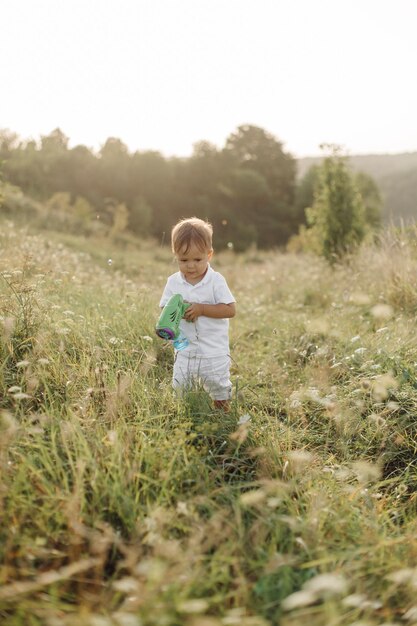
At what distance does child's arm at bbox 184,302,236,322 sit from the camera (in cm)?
319

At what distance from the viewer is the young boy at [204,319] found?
3223 millimetres

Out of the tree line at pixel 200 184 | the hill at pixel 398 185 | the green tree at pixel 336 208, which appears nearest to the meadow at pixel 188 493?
the green tree at pixel 336 208

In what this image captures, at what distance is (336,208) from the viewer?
11.9 m

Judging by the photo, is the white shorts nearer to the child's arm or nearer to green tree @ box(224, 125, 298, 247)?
the child's arm

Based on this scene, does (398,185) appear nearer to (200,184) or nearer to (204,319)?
(200,184)

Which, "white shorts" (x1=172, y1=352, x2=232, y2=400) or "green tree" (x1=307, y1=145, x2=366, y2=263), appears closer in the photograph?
"white shorts" (x1=172, y1=352, x2=232, y2=400)

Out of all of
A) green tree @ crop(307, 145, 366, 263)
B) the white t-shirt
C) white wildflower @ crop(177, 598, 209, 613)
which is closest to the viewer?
white wildflower @ crop(177, 598, 209, 613)

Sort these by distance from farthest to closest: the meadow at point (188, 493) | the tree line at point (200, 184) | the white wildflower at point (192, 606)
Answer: the tree line at point (200, 184)
the meadow at point (188, 493)
the white wildflower at point (192, 606)

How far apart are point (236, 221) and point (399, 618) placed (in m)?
34.4

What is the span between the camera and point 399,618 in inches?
71.2

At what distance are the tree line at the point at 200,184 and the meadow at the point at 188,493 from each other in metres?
25.2

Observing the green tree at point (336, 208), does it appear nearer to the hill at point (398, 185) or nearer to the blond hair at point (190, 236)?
the blond hair at point (190, 236)

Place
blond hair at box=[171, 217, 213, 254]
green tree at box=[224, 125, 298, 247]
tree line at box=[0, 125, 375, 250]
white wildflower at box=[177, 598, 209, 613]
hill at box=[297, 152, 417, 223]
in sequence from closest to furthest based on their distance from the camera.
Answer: white wildflower at box=[177, 598, 209, 613] < blond hair at box=[171, 217, 213, 254] < tree line at box=[0, 125, 375, 250] < green tree at box=[224, 125, 298, 247] < hill at box=[297, 152, 417, 223]

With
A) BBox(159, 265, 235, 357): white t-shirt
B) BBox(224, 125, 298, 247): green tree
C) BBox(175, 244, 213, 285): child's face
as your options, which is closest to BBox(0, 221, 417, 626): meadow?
BBox(159, 265, 235, 357): white t-shirt
